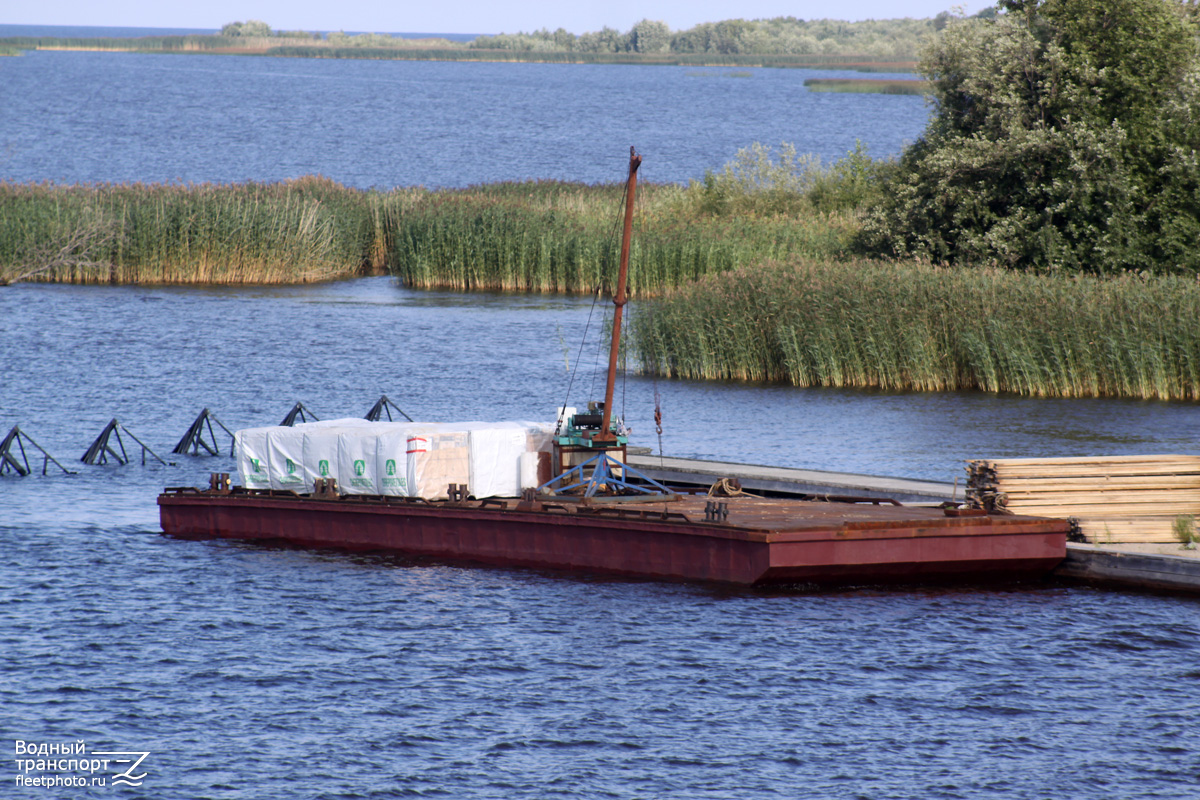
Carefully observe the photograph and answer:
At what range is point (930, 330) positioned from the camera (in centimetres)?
3922

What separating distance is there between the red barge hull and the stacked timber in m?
0.74

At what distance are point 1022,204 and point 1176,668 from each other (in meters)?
28.4

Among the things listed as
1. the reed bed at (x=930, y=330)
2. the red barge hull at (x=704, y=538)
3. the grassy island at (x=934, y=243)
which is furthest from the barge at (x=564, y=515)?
the reed bed at (x=930, y=330)

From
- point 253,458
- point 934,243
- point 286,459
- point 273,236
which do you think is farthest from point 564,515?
point 273,236

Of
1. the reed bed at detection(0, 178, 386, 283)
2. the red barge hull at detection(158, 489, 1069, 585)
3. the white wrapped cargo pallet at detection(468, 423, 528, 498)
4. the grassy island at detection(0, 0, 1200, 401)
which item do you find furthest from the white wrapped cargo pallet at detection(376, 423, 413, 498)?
the reed bed at detection(0, 178, 386, 283)

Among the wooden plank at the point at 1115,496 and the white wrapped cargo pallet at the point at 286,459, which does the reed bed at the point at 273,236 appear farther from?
the wooden plank at the point at 1115,496

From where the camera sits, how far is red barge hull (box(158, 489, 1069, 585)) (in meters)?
21.7

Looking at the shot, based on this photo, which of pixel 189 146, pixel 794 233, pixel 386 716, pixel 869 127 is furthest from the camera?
pixel 869 127

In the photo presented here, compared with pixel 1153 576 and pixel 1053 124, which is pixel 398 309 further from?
pixel 1153 576

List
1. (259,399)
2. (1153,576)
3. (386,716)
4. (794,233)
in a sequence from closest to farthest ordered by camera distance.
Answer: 1. (386,716)
2. (1153,576)
3. (259,399)
4. (794,233)

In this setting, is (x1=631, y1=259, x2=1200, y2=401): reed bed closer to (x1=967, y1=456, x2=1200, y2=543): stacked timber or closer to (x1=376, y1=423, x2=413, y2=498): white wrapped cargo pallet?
(x1=967, y1=456, x2=1200, y2=543): stacked timber

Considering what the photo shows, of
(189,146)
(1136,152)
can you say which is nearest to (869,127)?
(189,146)

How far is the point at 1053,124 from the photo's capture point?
45.7 m

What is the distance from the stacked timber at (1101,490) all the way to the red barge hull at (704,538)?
2.44 ft
